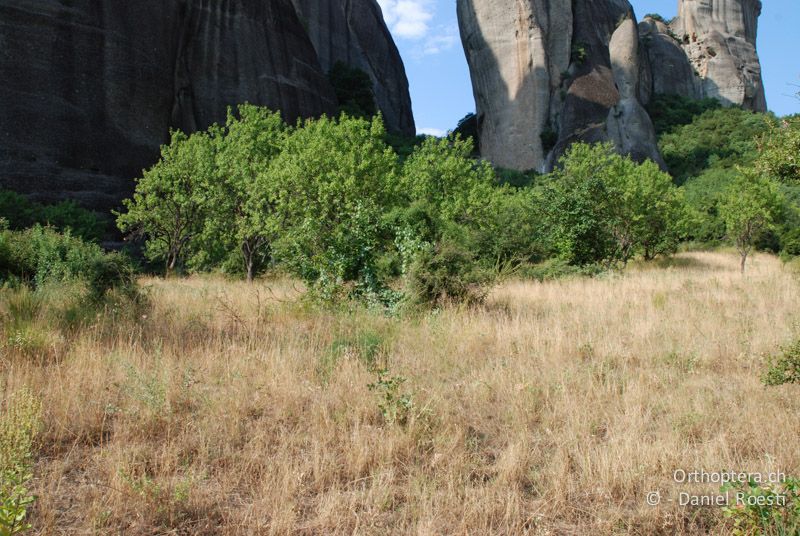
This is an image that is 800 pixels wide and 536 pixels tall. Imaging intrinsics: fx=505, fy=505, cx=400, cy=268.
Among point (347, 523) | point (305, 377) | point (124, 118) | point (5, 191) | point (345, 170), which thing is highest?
point (124, 118)

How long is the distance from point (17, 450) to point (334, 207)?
9407 mm

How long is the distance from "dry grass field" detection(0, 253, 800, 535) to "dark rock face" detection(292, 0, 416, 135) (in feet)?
165

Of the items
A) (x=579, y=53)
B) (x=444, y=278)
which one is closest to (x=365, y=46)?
(x=579, y=53)

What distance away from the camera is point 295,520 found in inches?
113

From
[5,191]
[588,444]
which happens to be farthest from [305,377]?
[5,191]

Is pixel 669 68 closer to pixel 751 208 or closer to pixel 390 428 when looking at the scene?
pixel 751 208

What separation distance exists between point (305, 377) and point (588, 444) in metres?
2.74

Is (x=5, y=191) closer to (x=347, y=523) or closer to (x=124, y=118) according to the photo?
(x=124, y=118)

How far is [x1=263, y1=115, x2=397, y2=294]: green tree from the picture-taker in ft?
32.3

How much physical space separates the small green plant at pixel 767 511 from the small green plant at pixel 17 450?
3.41 metres

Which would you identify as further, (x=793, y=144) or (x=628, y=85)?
(x=628, y=85)

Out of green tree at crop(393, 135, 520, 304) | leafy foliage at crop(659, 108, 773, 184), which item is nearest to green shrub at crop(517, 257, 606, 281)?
green tree at crop(393, 135, 520, 304)

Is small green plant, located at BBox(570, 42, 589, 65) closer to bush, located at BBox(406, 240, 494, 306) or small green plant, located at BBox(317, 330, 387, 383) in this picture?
bush, located at BBox(406, 240, 494, 306)

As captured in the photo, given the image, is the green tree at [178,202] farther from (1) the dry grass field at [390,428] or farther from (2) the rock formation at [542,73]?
(2) the rock formation at [542,73]
